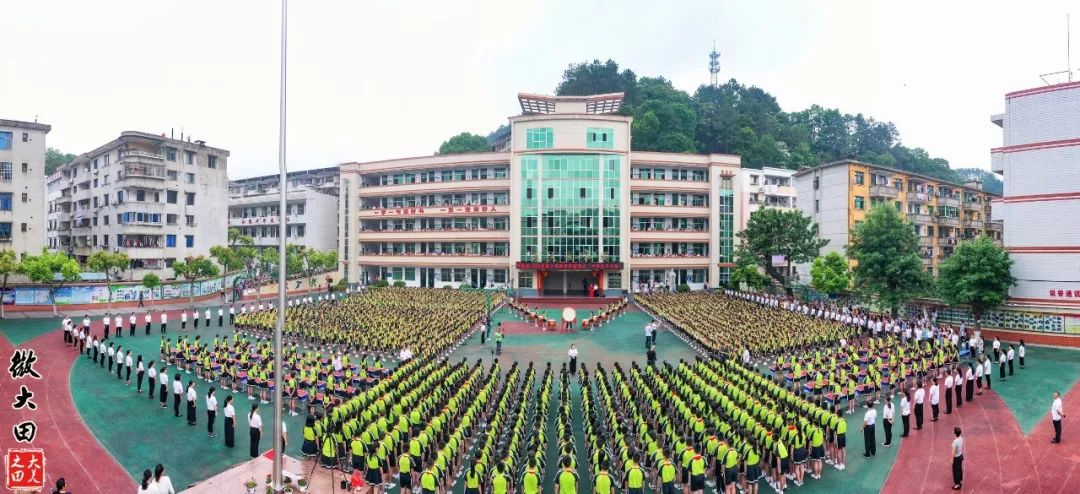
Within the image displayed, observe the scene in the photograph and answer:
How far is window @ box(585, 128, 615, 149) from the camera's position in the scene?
41.7 meters

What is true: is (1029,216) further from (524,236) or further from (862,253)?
(524,236)

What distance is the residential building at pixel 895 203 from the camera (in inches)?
1656

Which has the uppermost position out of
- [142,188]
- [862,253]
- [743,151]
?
[743,151]

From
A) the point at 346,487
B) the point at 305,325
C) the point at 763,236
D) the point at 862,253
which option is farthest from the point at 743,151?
the point at 346,487

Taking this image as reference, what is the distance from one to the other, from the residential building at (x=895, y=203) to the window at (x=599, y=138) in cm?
1663

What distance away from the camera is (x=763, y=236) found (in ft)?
119

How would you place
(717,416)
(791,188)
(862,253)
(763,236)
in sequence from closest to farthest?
(717,416) < (862,253) < (763,236) < (791,188)

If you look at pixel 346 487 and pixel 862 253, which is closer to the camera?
pixel 346 487

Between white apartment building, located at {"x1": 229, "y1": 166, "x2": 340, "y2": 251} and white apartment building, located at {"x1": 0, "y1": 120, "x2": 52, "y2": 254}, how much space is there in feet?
62.6

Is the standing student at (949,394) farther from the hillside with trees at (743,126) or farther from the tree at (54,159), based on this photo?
the tree at (54,159)

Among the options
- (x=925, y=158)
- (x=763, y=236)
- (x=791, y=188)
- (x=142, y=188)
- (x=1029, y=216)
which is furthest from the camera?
(x=925, y=158)

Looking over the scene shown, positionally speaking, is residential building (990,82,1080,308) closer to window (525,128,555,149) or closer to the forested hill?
window (525,128,555,149)

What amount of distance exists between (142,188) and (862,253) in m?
44.6

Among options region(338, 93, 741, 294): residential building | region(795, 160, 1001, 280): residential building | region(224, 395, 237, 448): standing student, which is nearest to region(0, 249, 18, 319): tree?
region(338, 93, 741, 294): residential building
